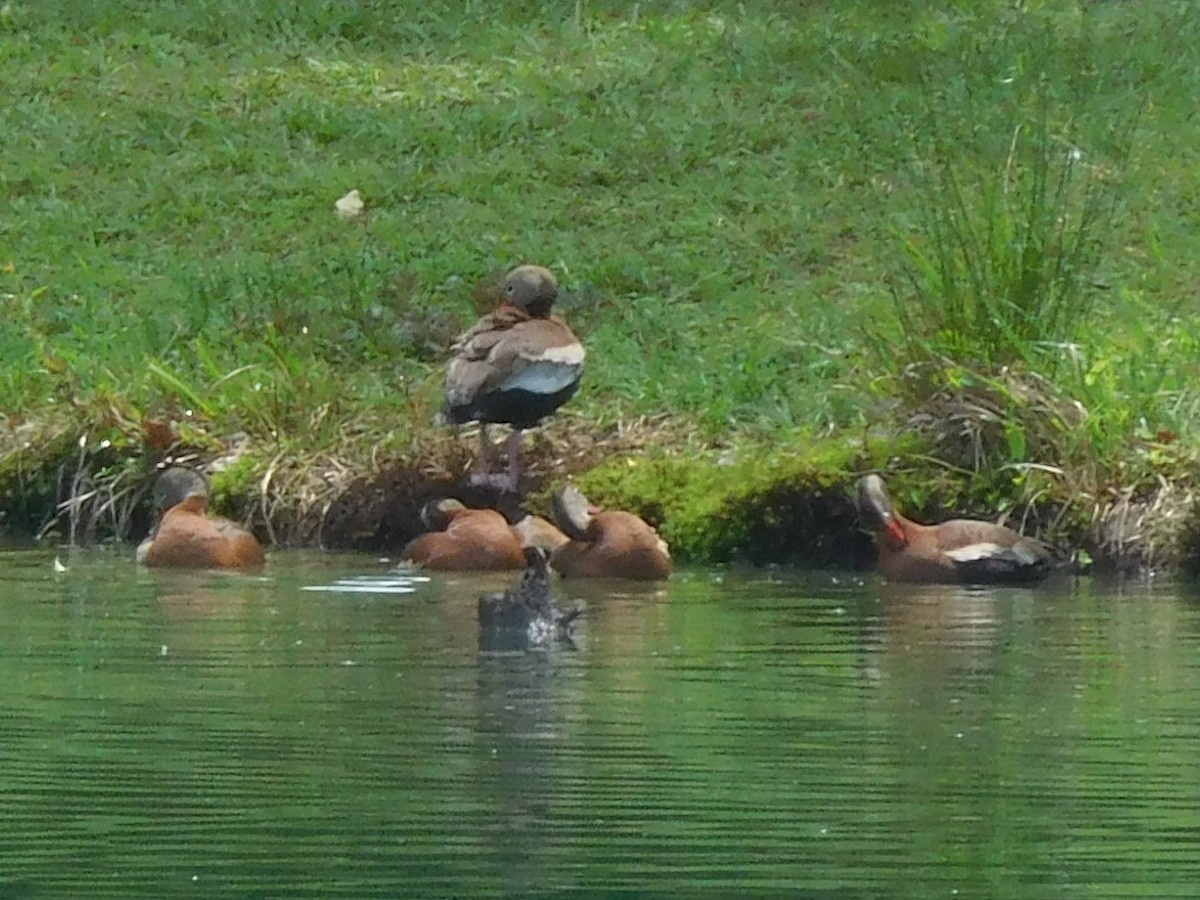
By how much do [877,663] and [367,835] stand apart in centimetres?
272

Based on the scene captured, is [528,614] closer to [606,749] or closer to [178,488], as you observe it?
[606,749]

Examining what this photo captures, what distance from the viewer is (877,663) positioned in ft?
25.9

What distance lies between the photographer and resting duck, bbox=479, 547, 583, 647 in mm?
8242

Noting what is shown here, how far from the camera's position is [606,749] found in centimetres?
636

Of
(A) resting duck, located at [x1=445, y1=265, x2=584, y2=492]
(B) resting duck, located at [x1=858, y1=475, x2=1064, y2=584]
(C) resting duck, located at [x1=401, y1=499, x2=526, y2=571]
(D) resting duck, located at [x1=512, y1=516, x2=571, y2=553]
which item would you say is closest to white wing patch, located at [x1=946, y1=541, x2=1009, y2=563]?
(B) resting duck, located at [x1=858, y1=475, x2=1064, y2=584]

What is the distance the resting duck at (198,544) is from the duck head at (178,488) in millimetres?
206

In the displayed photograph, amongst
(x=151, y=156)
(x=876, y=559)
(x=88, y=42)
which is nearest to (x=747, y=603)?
(x=876, y=559)

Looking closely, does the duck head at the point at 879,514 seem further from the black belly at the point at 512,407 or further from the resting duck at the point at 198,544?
the resting duck at the point at 198,544

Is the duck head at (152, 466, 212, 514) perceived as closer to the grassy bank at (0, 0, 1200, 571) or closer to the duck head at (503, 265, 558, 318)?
the grassy bank at (0, 0, 1200, 571)

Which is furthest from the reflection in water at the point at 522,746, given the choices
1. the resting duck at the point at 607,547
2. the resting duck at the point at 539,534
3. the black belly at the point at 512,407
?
the black belly at the point at 512,407

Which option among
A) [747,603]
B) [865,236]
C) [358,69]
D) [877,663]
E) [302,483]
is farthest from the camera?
[358,69]

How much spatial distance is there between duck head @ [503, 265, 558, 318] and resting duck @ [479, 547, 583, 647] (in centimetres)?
437

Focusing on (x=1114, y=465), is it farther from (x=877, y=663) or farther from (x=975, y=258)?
(x=877, y=663)

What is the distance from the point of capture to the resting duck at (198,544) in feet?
35.1
